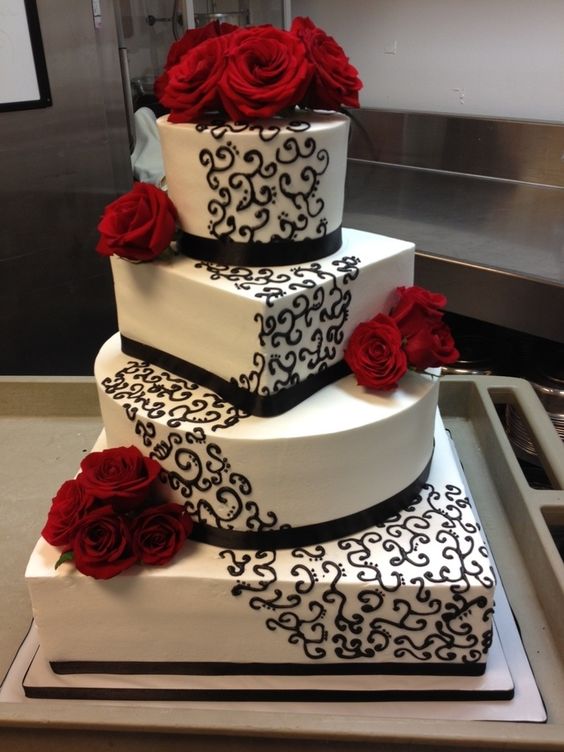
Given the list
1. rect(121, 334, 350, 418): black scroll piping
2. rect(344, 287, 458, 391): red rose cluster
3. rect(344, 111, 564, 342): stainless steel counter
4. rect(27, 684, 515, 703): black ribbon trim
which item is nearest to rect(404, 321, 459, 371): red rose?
rect(344, 287, 458, 391): red rose cluster

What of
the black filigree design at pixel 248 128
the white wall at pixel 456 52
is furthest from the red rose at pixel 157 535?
the white wall at pixel 456 52

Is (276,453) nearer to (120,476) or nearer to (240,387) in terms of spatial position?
(240,387)

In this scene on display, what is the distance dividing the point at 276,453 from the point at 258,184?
1.12 ft

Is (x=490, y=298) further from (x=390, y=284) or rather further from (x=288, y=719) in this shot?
(x=288, y=719)

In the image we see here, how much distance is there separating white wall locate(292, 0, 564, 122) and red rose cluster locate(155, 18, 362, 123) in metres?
1.60

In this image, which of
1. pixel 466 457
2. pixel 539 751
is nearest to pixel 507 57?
pixel 466 457

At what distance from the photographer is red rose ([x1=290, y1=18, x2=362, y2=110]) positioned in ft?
2.87

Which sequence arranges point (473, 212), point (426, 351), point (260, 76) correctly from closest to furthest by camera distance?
point (260, 76), point (426, 351), point (473, 212)

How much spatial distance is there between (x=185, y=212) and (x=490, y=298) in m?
1.00

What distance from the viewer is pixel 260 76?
2.70 feet

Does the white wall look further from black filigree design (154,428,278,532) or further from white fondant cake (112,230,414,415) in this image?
black filigree design (154,428,278,532)

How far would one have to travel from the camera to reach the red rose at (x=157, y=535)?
2.91 feet

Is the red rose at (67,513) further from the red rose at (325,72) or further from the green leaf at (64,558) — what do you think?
the red rose at (325,72)

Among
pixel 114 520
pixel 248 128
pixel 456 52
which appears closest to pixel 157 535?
pixel 114 520
